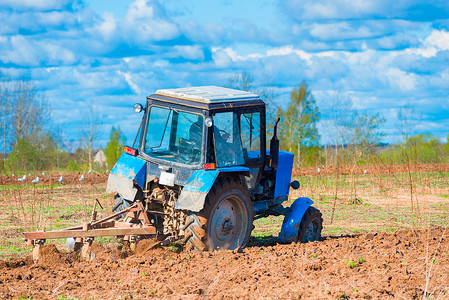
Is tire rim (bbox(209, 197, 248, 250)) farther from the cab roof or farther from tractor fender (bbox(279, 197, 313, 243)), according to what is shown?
the cab roof

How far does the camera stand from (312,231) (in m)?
9.91

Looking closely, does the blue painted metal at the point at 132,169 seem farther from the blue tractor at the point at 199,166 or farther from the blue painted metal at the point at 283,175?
the blue painted metal at the point at 283,175

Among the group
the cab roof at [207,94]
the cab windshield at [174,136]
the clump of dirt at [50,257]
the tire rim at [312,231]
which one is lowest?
the clump of dirt at [50,257]

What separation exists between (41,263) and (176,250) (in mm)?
2396

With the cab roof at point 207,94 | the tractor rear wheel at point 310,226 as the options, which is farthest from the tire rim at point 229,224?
the cab roof at point 207,94

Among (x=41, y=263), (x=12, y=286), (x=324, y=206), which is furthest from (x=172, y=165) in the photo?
(x=324, y=206)

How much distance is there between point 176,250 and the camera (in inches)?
357

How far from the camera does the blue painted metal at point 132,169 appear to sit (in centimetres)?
840

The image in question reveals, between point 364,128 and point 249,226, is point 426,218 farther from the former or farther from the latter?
point 364,128

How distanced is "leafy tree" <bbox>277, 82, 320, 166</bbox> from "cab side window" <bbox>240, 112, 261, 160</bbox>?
3365 centimetres

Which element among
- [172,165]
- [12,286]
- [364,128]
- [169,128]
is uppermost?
[364,128]

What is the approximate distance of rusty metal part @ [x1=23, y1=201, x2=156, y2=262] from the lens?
7195 millimetres

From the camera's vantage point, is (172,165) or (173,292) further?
(172,165)

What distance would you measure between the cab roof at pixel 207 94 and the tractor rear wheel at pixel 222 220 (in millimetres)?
1243
